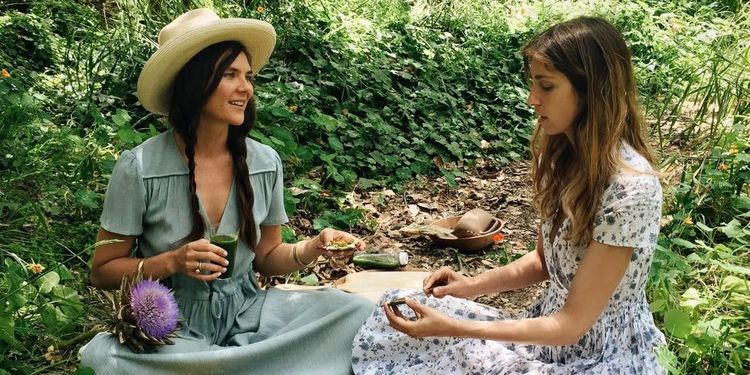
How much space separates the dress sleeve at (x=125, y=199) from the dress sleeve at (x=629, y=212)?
1357mm

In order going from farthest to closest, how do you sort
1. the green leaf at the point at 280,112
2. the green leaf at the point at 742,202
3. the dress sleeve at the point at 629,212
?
the green leaf at the point at 280,112
the green leaf at the point at 742,202
the dress sleeve at the point at 629,212

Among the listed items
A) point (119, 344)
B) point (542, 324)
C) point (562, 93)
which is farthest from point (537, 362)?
point (119, 344)

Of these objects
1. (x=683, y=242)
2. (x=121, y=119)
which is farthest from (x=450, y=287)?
(x=121, y=119)

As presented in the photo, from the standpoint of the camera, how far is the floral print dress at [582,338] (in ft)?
6.48

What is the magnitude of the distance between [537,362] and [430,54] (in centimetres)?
453

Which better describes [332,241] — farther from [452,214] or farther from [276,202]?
[452,214]

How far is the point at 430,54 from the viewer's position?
20.9 feet

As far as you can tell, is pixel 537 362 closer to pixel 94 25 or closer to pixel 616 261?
pixel 616 261

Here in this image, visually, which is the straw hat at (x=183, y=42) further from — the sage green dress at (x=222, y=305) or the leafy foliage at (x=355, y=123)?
the leafy foliage at (x=355, y=123)

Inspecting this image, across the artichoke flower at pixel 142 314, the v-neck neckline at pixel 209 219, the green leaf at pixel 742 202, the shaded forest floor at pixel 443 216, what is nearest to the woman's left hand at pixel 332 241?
the v-neck neckline at pixel 209 219

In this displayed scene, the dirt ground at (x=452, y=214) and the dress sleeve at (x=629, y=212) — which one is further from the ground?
the dress sleeve at (x=629, y=212)

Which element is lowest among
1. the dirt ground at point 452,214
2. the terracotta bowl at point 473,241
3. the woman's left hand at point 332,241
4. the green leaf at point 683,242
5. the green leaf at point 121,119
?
the dirt ground at point 452,214

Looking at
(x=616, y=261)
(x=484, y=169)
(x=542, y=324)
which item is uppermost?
(x=616, y=261)

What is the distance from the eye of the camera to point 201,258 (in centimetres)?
212
